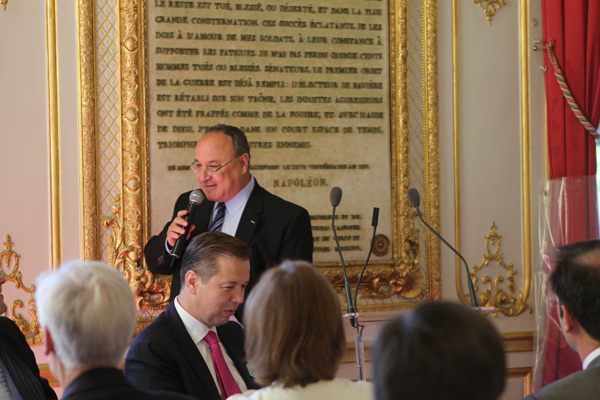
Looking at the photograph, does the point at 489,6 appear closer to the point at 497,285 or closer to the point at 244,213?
the point at 497,285

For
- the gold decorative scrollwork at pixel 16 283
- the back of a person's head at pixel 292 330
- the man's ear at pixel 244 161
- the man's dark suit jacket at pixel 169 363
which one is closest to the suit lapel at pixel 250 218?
the man's ear at pixel 244 161

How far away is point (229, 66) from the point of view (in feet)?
13.9

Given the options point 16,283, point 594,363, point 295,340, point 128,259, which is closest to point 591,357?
point 594,363

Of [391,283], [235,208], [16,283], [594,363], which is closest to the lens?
[594,363]

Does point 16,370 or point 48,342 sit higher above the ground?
point 48,342

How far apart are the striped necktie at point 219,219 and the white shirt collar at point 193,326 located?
1.22 metres

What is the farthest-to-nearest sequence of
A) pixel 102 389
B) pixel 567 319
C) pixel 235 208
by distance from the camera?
pixel 235 208, pixel 567 319, pixel 102 389

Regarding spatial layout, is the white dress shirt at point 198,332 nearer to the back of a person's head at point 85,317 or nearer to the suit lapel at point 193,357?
the suit lapel at point 193,357

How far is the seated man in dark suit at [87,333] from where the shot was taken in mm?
1534

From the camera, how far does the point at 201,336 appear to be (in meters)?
2.58

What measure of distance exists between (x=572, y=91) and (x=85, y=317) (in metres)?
3.87

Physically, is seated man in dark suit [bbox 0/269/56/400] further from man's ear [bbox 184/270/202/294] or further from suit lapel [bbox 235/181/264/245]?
suit lapel [bbox 235/181/264/245]

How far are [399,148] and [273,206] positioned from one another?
112cm

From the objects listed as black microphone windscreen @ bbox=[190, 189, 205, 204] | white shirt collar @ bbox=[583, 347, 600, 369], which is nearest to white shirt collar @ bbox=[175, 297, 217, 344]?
black microphone windscreen @ bbox=[190, 189, 205, 204]
